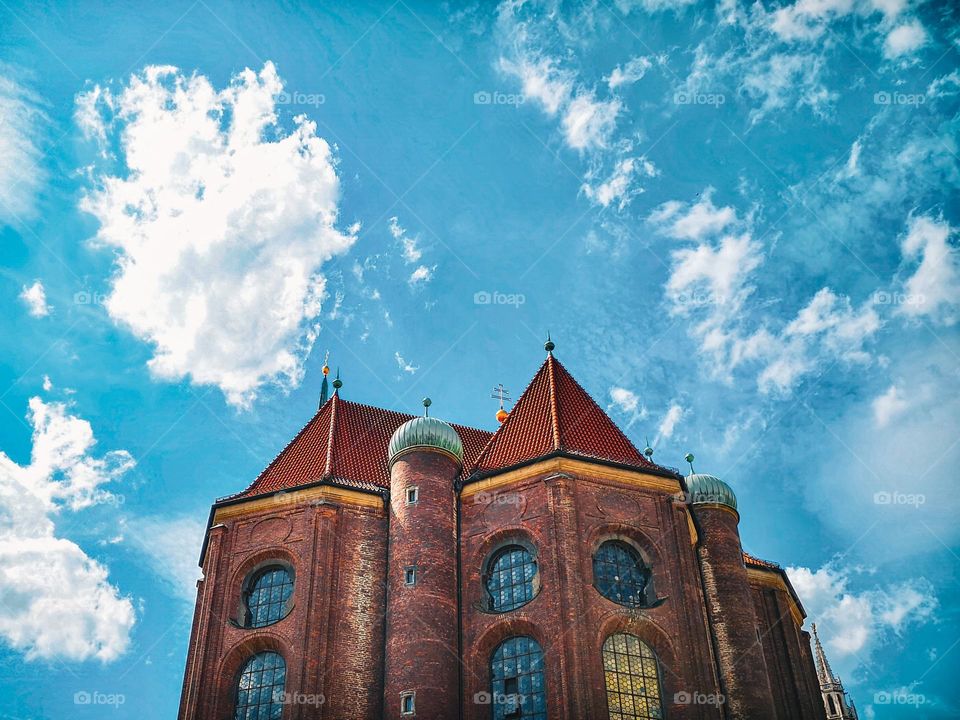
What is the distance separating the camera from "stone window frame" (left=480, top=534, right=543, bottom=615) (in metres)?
27.3

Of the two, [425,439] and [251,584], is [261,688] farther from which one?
[425,439]

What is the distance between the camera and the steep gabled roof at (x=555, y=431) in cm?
3000

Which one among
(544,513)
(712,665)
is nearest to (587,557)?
(544,513)

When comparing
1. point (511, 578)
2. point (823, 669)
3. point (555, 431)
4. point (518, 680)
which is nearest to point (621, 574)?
point (511, 578)

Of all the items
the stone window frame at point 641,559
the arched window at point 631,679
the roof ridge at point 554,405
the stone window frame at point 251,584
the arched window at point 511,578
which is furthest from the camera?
the roof ridge at point 554,405

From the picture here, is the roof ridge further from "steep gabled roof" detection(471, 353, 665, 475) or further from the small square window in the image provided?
the small square window

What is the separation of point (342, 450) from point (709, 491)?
41.4ft

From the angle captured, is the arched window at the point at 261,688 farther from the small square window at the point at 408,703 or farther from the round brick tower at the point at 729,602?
the round brick tower at the point at 729,602

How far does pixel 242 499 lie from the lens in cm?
3066

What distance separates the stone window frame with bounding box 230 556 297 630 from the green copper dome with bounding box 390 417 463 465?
4.61 metres

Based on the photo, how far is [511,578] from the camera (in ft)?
92.4

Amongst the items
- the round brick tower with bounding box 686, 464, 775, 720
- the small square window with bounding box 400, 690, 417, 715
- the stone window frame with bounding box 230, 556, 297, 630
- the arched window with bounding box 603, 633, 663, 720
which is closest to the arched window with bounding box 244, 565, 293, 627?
the stone window frame with bounding box 230, 556, 297, 630

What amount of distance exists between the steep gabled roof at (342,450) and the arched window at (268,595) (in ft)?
8.64

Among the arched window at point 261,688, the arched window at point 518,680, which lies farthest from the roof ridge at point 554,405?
the arched window at point 261,688
